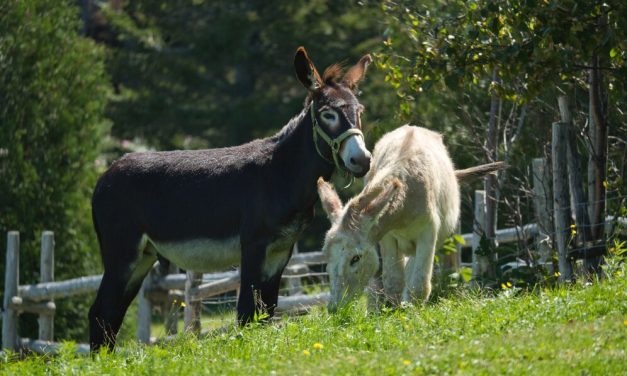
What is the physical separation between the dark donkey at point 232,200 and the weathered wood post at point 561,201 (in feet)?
5.65

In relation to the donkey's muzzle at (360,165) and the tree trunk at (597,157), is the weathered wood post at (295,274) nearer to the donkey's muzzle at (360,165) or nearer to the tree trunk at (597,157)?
the tree trunk at (597,157)

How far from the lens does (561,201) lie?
9.24 meters

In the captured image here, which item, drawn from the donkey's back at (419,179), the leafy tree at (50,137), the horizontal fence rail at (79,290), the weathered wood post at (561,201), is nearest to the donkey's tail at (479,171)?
the donkey's back at (419,179)

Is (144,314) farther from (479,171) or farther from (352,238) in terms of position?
(352,238)

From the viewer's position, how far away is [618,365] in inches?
244

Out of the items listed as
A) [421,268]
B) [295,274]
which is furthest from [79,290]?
[421,268]

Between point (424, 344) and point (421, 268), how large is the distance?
83.3 inches

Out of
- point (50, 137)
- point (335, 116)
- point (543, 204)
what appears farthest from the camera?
point (50, 137)

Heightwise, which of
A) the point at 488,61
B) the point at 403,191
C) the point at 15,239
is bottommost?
the point at 15,239

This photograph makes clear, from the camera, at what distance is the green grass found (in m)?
6.35

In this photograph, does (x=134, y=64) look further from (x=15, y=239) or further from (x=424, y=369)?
(x=424, y=369)

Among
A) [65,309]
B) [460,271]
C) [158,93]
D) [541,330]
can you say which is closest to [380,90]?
[158,93]

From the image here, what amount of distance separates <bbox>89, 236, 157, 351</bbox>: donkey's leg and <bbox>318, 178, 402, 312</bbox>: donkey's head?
2.01m

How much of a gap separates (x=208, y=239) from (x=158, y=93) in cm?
1679
